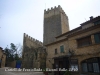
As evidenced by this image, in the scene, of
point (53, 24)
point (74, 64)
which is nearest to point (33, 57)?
point (53, 24)

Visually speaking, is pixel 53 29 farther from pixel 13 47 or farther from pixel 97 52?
pixel 97 52

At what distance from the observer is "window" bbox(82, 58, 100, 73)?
1378 centimetres

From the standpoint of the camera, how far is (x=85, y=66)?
1523 cm

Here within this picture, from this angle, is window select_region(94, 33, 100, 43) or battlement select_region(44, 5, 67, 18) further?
battlement select_region(44, 5, 67, 18)

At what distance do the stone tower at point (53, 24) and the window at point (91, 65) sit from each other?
1880cm

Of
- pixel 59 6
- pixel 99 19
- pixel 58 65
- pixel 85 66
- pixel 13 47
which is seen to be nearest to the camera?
pixel 85 66

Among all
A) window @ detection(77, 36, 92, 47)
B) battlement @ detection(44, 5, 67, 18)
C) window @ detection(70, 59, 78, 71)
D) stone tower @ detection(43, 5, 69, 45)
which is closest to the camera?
window @ detection(77, 36, 92, 47)

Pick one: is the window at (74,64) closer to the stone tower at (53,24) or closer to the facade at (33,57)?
the facade at (33,57)

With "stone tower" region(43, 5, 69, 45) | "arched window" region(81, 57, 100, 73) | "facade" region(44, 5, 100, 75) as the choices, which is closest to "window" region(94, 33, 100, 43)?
"facade" region(44, 5, 100, 75)

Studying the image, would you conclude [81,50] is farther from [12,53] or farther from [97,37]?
[12,53]

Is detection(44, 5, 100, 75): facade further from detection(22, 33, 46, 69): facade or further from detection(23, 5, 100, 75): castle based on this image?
detection(22, 33, 46, 69): facade

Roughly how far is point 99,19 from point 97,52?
5633mm

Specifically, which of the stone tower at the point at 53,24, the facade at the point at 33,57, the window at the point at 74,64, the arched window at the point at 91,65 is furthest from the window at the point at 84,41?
the stone tower at the point at 53,24

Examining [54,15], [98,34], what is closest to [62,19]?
[54,15]
